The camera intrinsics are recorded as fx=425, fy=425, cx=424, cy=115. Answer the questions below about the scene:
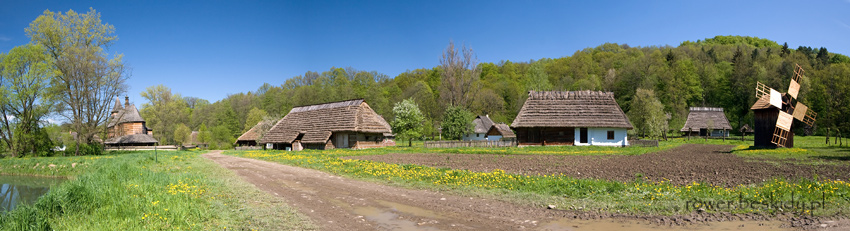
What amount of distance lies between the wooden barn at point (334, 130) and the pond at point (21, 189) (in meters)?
18.8

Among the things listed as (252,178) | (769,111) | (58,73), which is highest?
(58,73)

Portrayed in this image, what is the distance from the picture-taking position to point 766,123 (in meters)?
29.7

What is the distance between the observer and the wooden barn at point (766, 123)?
A: 2908 cm

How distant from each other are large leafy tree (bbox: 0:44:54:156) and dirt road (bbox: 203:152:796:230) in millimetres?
34585

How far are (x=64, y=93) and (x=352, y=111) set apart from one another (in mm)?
24175

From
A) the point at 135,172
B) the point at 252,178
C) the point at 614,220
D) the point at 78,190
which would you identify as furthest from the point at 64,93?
the point at 614,220

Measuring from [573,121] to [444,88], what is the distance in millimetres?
20722

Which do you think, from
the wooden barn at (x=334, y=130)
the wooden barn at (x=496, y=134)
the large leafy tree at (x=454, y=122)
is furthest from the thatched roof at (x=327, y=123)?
the wooden barn at (x=496, y=134)

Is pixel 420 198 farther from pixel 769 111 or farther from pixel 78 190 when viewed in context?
pixel 769 111

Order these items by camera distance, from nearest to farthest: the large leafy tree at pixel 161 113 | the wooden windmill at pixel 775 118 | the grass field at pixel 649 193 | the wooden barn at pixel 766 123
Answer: the grass field at pixel 649 193
the wooden windmill at pixel 775 118
the wooden barn at pixel 766 123
the large leafy tree at pixel 161 113

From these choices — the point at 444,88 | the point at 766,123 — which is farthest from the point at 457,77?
the point at 766,123

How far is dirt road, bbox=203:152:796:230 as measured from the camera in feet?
24.3

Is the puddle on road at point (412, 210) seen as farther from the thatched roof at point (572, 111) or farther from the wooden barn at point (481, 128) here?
the wooden barn at point (481, 128)

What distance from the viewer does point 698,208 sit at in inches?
321
